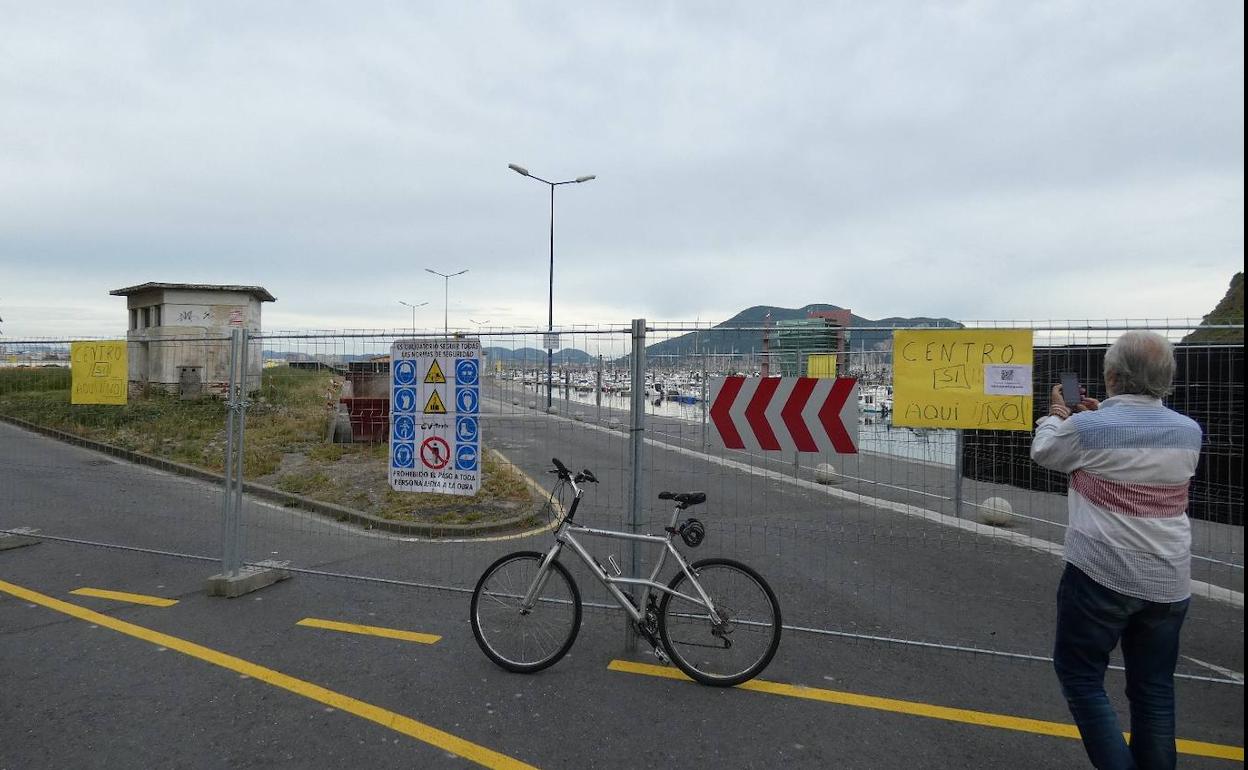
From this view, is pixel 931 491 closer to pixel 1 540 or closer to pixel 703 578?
pixel 703 578

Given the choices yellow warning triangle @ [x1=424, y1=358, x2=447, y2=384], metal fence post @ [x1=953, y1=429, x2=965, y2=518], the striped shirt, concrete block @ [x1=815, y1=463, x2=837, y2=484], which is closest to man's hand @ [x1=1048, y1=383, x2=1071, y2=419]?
the striped shirt

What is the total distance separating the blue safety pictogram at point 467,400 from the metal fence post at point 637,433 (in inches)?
51.1

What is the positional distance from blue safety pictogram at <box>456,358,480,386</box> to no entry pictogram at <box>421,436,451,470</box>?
19.1 inches

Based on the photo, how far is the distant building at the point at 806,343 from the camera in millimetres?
4715

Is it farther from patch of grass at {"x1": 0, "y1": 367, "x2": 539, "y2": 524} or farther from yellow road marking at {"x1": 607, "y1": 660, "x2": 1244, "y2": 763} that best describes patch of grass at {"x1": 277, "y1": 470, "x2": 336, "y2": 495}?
yellow road marking at {"x1": 607, "y1": 660, "x2": 1244, "y2": 763}

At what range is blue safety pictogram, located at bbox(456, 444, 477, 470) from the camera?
16.8 feet

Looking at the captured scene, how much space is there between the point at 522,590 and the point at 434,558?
278 centimetres

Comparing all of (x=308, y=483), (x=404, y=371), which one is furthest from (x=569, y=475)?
(x=308, y=483)

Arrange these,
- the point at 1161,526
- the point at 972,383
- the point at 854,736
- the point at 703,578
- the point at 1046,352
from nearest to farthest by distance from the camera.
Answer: the point at 1161,526 < the point at 854,736 < the point at 703,578 < the point at 972,383 < the point at 1046,352

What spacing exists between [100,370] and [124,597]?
103 inches

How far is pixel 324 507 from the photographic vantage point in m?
8.76

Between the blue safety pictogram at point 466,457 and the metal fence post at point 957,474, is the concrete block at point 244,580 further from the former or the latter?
the metal fence post at point 957,474

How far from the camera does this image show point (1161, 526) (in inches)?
105

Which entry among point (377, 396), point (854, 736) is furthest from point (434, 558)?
point (854, 736)
